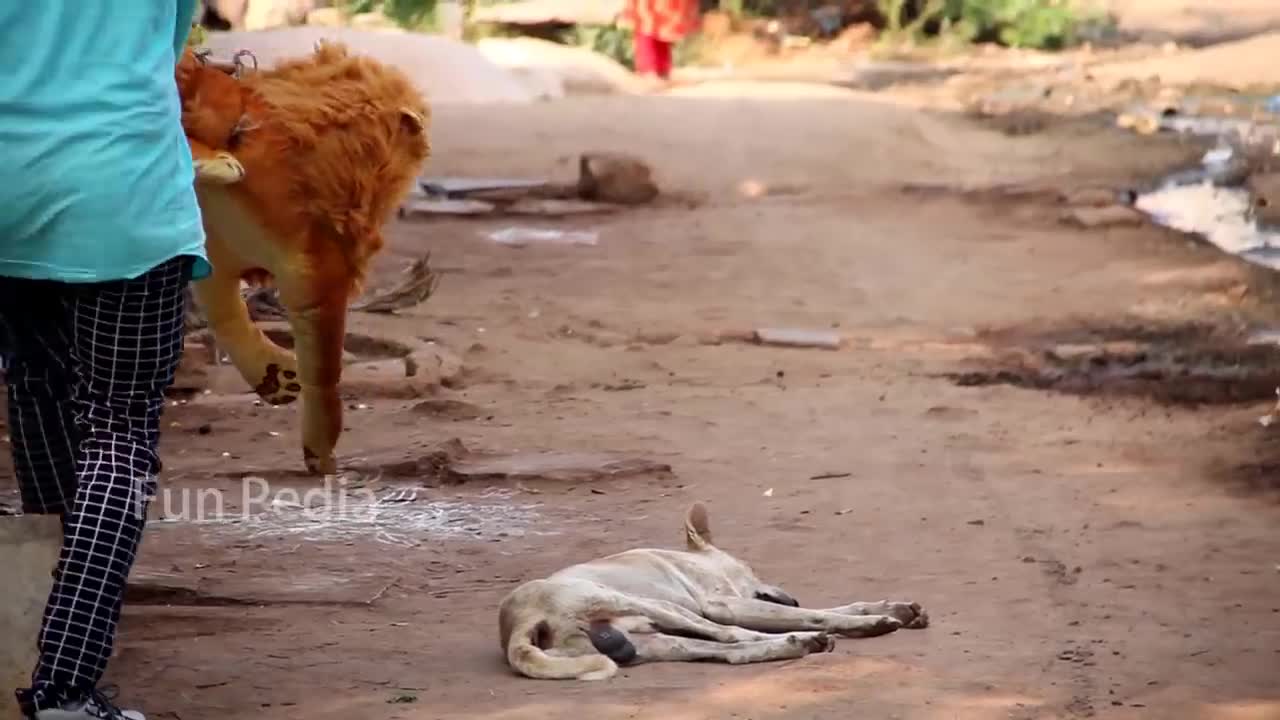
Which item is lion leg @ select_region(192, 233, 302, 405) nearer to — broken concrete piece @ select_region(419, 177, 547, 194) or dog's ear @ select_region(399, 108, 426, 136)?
dog's ear @ select_region(399, 108, 426, 136)

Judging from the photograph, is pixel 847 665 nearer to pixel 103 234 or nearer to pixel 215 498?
pixel 103 234

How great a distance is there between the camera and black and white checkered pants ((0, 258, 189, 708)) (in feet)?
11.0

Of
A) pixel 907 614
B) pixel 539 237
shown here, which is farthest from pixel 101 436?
pixel 539 237

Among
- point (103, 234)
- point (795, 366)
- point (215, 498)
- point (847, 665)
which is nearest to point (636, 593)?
point (847, 665)

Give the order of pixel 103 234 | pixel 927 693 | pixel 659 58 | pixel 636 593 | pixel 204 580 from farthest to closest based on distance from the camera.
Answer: pixel 659 58 → pixel 204 580 → pixel 636 593 → pixel 927 693 → pixel 103 234

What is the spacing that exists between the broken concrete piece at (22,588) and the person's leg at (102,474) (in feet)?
0.44

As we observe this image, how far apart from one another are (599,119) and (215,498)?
10.3 metres

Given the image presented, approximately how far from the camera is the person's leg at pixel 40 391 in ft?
Answer: 11.6

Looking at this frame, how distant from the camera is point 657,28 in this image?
20.0m

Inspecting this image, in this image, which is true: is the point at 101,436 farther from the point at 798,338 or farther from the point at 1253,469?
the point at 798,338

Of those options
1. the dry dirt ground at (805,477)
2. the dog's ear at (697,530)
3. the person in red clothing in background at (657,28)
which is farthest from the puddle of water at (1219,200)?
the dog's ear at (697,530)

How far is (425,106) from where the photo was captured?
4492 millimetres

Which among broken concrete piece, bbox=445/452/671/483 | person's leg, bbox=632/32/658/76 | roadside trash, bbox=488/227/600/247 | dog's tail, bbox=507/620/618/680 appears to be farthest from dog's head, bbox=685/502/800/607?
person's leg, bbox=632/32/658/76

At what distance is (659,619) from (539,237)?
7.52 meters
